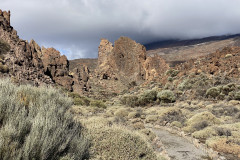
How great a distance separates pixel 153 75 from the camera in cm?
4928

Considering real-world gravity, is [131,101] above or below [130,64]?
below

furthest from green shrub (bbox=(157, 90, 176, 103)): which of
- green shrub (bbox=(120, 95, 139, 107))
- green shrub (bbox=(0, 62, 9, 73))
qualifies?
green shrub (bbox=(0, 62, 9, 73))

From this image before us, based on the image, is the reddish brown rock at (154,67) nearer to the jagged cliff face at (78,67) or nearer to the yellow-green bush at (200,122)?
the jagged cliff face at (78,67)

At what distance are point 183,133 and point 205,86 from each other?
17.7 metres

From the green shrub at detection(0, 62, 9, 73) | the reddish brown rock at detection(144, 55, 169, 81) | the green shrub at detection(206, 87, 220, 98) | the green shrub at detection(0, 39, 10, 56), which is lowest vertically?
the green shrub at detection(206, 87, 220, 98)

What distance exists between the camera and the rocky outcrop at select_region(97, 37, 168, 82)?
51.3 m

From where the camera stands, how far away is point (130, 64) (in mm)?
56344

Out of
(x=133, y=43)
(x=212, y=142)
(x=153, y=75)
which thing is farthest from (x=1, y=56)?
(x=133, y=43)

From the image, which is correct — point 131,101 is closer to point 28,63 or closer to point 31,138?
point 28,63

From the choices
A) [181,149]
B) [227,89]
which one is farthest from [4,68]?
[227,89]

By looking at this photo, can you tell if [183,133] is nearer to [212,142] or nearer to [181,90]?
[212,142]

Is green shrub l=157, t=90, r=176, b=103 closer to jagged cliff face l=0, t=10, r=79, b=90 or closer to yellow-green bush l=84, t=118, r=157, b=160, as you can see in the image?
jagged cliff face l=0, t=10, r=79, b=90

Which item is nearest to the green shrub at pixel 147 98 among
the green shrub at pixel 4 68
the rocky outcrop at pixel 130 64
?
the green shrub at pixel 4 68

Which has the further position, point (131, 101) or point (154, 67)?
point (154, 67)
